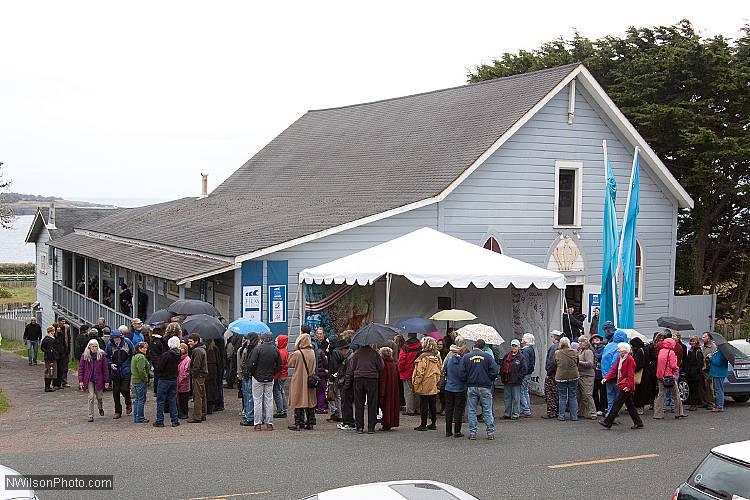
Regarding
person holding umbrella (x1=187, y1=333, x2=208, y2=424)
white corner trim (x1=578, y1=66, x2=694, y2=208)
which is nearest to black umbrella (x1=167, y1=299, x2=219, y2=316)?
person holding umbrella (x1=187, y1=333, x2=208, y2=424)

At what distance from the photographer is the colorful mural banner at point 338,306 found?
20891 mm

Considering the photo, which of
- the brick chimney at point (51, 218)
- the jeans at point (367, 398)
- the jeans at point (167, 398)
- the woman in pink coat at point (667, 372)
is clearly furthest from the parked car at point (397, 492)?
the brick chimney at point (51, 218)

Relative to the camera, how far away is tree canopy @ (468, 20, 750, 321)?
31938 millimetres

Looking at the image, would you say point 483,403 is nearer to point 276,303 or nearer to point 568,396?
point 568,396

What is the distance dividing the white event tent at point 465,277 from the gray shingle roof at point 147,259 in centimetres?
265

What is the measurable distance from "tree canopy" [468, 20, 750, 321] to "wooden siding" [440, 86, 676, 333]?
22.8ft

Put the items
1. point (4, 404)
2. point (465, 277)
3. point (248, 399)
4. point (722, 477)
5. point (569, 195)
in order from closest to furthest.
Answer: point (722, 477), point (248, 399), point (465, 277), point (4, 404), point (569, 195)

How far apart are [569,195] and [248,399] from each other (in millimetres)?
12880

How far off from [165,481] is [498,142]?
14.5 m

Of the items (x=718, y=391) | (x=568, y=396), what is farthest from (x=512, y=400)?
(x=718, y=391)

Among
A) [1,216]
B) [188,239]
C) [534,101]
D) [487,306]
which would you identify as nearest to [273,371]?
[487,306]

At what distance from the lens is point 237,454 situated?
12.7 meters

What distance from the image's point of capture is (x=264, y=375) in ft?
48.9

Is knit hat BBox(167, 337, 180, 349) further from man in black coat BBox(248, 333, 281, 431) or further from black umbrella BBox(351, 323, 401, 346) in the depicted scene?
black umbrella BBox(351, 323, 401, 346)
